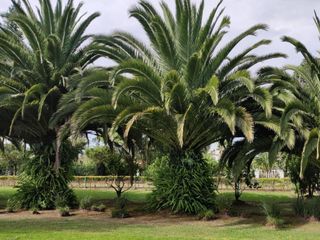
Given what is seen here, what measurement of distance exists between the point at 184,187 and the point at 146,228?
337cm

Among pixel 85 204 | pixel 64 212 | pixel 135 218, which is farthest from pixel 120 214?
pixel 85 204

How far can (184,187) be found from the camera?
1686 centimetres

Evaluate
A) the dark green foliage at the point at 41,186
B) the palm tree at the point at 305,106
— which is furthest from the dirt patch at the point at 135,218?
the palm tree at the point at 305,106

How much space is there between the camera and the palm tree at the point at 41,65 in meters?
19.0

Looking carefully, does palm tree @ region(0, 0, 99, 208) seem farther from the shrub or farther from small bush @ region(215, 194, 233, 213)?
the shrub

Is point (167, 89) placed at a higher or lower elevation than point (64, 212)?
higher

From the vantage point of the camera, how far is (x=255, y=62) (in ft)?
58.9

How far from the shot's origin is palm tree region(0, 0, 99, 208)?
18969 millimetres

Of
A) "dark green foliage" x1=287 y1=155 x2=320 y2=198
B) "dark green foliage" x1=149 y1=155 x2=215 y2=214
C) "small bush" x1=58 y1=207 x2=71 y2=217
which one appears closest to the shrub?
"dark green foliage" x1=149 y1=155 x2=215 y2=214

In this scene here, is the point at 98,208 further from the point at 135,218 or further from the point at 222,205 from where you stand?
the point at 222,205

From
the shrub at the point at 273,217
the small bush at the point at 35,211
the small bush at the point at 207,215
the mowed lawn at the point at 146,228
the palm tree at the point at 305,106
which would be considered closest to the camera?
the mowed lawn at the point at 146,228

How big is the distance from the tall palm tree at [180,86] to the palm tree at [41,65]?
2.77m

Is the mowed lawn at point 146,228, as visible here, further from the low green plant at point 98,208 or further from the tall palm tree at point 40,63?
the tall palm tree at point 40,63

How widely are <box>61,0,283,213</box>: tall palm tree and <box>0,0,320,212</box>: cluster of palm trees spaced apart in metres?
0.04
